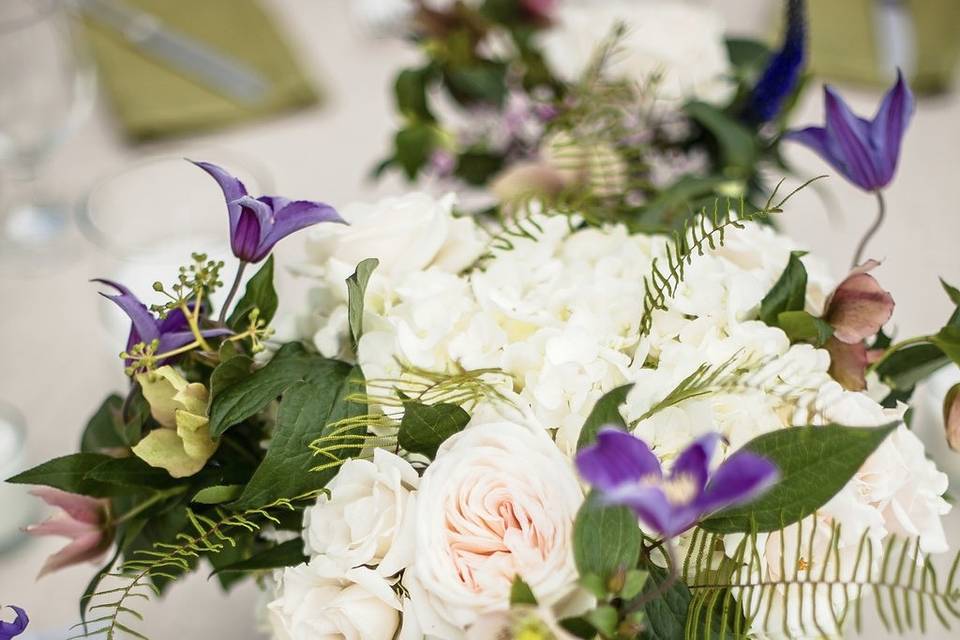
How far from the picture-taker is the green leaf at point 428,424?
0.30 m

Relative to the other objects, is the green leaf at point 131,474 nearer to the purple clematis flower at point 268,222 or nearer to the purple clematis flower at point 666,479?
the purple clematis flower at point 268,222

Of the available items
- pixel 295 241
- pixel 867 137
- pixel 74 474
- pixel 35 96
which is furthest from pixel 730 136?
pixel 35 96

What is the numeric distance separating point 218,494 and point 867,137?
0.28 m

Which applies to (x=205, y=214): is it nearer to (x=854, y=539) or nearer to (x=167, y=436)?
(x=167, y=436)

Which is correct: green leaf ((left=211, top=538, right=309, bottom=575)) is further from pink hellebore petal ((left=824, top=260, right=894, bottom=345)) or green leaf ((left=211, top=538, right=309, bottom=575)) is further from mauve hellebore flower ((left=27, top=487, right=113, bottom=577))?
pink hellebore petal ((left=824, top=260, right=894, bottom=345))

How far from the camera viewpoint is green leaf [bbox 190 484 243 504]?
1.03ft

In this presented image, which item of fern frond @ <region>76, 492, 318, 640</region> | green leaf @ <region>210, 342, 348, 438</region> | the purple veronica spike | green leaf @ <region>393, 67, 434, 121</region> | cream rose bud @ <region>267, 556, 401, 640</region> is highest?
green leaf @ <region>393, 67, 434, 121</region>

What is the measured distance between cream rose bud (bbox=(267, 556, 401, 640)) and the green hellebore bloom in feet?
0.17

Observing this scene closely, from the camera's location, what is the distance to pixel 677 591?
0.29 m

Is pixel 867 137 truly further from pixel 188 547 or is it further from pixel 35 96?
pixel 35 96

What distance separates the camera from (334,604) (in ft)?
0.96

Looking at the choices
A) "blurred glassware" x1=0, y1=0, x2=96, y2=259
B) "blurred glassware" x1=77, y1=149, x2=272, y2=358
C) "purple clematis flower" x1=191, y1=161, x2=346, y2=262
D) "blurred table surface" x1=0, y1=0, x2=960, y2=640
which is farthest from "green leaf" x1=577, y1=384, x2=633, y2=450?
"blurred glassware" x1=0, y1=0, x2=96, y2=259

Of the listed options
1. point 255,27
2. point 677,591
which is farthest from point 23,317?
point 677,591

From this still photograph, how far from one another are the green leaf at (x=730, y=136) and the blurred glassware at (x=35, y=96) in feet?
1.46
